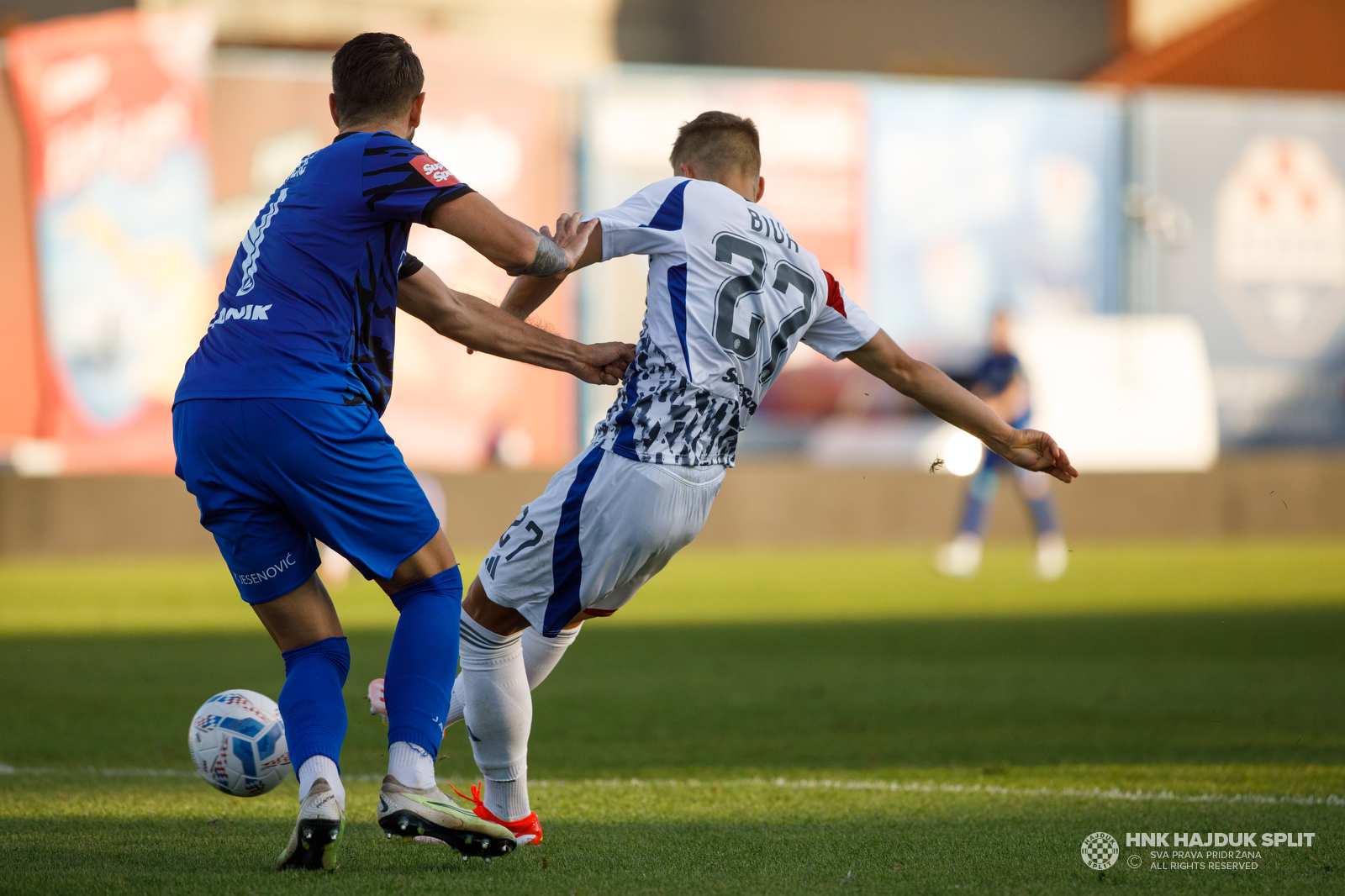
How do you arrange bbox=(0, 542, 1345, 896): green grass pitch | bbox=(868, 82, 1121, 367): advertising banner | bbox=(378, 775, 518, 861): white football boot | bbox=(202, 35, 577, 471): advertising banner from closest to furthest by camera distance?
bbox=(378, 775, 518, 861): white football boot < bbox=(0, 542, 1345, 896): green grass pitch < bbox=(202, 35, 577, 471): advertising banner < bbox=(868, 82, 1121, 367): advertising banner

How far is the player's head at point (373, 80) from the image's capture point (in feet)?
13.2

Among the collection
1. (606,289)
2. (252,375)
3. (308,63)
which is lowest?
(252,375)

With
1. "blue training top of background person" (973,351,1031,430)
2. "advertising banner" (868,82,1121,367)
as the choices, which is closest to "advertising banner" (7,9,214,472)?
→ "advertising banner" (868,82,1121,367)

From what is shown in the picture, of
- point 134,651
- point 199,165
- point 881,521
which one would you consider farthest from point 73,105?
point 134,651

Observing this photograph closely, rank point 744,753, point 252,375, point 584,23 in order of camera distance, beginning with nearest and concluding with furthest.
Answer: point 252,375 → point 744,753 → point 584,23

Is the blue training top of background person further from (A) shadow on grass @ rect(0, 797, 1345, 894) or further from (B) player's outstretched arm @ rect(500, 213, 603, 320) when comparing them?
(B) player's outstretched arm @ rect(500, 213, 603, 320)

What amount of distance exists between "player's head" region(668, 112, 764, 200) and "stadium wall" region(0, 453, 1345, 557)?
1404cm

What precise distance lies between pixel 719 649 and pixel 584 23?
108 ft

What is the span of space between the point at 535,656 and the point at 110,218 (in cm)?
1961

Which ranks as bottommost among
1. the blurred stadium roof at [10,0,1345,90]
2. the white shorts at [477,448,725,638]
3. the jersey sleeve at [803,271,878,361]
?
the white shorts at [477,448,725,638]

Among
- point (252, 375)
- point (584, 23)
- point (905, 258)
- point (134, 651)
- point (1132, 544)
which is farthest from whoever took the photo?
point (584, 23)

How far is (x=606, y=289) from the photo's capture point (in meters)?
24.2

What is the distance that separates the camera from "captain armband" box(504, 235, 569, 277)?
4074mm

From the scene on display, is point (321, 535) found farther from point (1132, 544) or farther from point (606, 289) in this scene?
point (606, 289)
